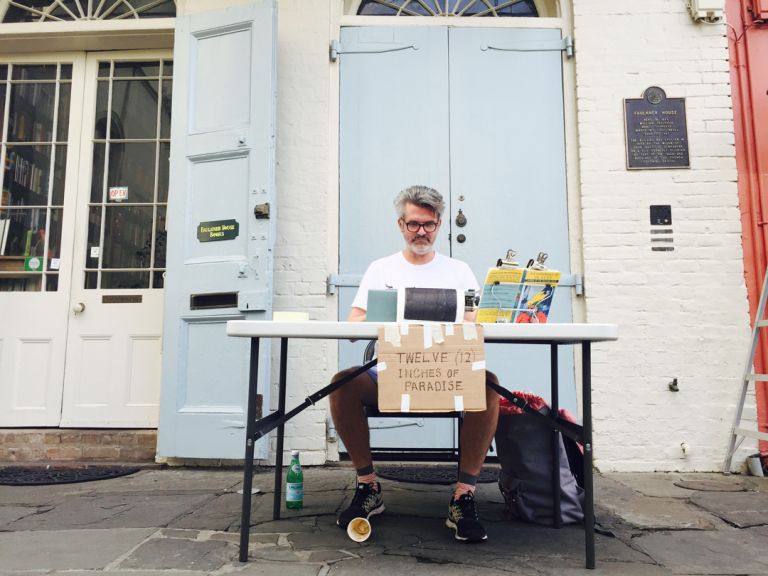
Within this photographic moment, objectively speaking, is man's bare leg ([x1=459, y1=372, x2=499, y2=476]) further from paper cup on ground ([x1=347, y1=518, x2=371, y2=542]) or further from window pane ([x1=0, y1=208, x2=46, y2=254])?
window pane ([x1=0, y1=208, x2=46, y2=254])

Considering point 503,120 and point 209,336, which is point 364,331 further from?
point 503,120

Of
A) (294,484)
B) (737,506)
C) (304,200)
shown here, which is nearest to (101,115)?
(304,200)

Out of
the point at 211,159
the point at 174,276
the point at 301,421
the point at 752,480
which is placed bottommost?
the point at 752,480

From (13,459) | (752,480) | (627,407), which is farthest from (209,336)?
(752,480)

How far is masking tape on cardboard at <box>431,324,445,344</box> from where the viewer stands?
5.94 ft

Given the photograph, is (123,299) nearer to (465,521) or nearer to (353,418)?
(353,418)

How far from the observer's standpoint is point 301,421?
12.1 ft

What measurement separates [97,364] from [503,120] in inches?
117

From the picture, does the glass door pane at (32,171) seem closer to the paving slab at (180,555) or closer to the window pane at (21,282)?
the window pane at (21,282)

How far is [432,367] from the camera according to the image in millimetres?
1799

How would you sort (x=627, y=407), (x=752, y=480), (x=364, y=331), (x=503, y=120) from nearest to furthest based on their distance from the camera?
1. (x=364, y=331)
2. (x=752, y=480)
3. (x=627, y=407)
4. (x=503, y=120)

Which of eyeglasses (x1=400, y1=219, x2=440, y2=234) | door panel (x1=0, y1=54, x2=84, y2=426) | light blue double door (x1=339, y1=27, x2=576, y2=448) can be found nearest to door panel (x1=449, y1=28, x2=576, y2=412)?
light blue double door (x1=339, y1=27, x2=576, y2=448)

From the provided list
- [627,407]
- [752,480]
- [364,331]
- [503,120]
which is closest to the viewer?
[364,331]

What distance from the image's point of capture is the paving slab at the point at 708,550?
1891mm
